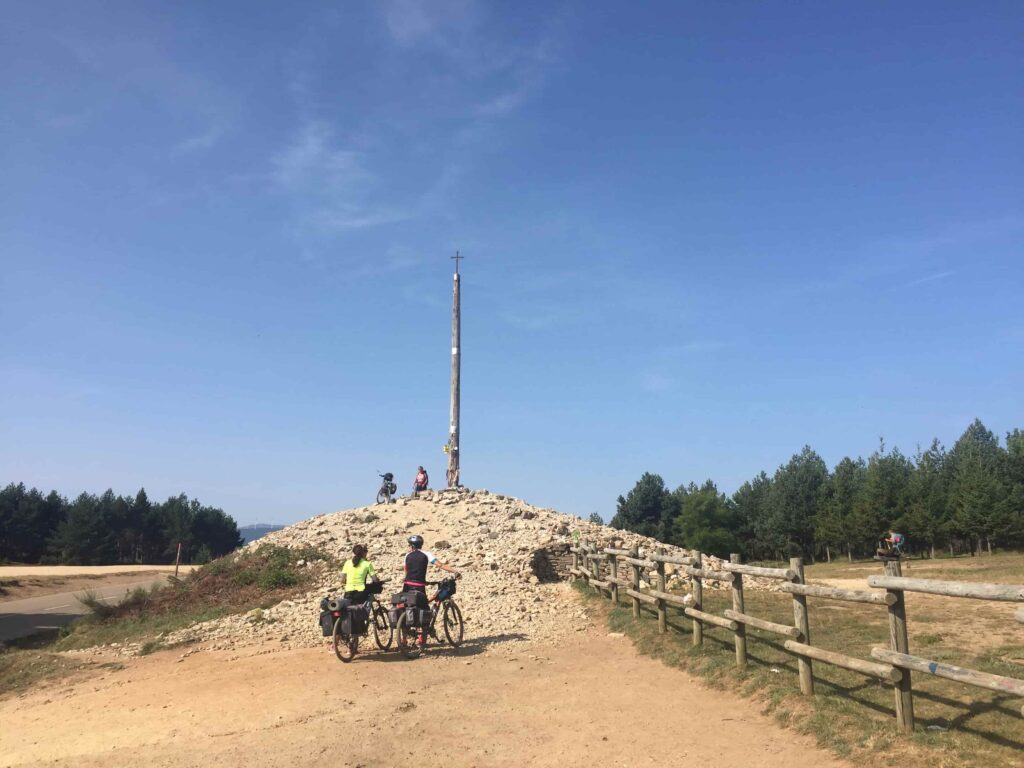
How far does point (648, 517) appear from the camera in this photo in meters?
80.2

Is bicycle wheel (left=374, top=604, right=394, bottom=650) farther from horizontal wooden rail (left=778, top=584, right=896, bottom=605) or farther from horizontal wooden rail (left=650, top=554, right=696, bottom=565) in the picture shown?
horizontal wooden rail (left=778, top=584, right=896, bottom=605)

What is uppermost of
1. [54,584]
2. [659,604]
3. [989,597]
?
[989,597]

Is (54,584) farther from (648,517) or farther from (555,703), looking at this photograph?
(648,517)

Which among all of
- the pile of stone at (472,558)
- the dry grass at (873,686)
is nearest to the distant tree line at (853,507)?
the pile of stone at (472,558)

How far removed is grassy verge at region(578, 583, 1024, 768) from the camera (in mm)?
6016

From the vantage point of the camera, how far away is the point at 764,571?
920 centimetres

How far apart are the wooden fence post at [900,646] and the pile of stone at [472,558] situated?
785 centimetres

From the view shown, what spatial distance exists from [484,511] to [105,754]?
1803 cm

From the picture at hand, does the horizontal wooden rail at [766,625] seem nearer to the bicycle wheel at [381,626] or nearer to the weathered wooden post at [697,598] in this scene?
the weathered wooden post at [697,598]

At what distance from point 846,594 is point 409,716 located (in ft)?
17.6

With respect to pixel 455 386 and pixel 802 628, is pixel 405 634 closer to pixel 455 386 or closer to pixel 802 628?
pixel 802 628

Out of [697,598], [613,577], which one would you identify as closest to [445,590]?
[697,598]

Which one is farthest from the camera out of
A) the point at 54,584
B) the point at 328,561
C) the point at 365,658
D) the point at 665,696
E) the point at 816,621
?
the point at 54,584

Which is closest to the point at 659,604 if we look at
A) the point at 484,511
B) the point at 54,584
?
the point at 484,511
